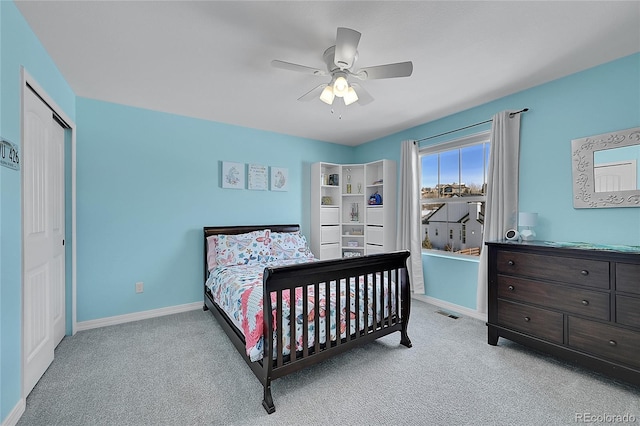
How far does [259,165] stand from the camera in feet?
13.5

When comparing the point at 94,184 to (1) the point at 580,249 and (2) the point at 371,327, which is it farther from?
(1) the point at 580,249

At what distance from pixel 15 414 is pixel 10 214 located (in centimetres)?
121

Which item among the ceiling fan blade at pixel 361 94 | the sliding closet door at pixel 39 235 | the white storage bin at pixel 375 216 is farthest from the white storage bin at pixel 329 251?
the sliding closet door at pixel 39 235

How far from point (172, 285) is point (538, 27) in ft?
14.4

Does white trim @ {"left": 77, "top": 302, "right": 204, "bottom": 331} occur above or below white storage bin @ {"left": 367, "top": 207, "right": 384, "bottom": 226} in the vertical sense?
below

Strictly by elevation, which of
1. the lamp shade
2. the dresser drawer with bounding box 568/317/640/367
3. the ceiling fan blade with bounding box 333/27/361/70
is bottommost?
the dresser drawer with bounding box 568/317/640/367

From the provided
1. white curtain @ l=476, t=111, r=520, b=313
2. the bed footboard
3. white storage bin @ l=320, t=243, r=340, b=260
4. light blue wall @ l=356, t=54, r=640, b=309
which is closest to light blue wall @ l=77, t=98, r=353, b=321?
white storage bin @ l=320, t=243, r=340, b=260

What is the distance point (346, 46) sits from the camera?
171cm

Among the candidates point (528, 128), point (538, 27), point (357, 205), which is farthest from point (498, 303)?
point (357, 205)

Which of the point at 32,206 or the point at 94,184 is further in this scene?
the point at 94,184

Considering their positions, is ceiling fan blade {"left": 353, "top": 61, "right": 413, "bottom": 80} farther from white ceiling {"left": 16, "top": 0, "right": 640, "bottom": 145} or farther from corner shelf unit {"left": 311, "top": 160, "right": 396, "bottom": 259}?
corner shelf unit {"left": 311, "top": 160, "right": 396, "bottom": 259}

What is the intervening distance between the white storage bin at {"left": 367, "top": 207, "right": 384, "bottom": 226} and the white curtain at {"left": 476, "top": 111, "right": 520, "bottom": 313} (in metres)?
1.53

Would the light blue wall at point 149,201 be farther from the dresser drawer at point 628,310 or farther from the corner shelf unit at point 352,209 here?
the dresser drawer at point 628,310

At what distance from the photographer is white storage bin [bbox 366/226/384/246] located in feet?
14.1
